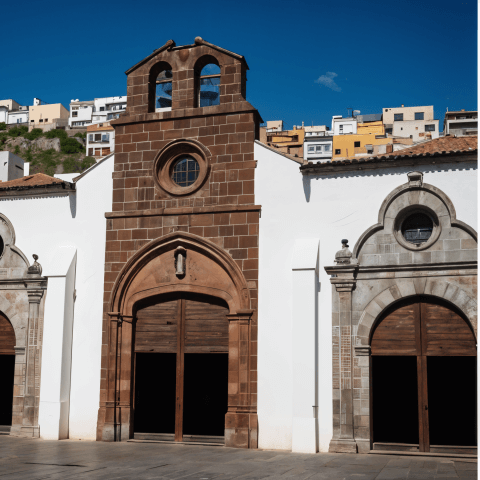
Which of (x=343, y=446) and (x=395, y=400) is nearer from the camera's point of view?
(x=343, y=446)

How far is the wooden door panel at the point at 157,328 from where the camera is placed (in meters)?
14.8

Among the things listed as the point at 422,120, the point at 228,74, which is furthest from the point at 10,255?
the point at 422,120

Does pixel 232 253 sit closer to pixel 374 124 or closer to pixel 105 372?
pixel 105 372

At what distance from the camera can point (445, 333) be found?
1300cm

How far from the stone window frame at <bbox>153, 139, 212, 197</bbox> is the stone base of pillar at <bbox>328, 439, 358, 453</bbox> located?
647cm

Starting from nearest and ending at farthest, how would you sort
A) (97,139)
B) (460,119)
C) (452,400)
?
(452,400), (460,119), (97,139)

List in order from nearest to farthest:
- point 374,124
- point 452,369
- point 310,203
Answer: point 452,369 → point 310,203 → point 374,124

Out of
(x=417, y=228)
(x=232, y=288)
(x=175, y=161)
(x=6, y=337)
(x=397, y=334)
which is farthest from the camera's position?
(x=6, y=337)

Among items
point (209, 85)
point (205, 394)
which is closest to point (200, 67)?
point (209, 85)

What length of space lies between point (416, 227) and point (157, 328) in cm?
635

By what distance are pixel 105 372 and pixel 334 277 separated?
18.7 ft

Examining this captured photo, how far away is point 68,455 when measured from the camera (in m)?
11.9

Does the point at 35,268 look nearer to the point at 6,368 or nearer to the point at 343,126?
the point at 6,368

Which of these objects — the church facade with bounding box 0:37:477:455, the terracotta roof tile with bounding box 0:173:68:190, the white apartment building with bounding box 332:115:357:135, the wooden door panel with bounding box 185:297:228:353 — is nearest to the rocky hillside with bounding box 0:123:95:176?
the white apartment building with bounding box 332:115:357:135
